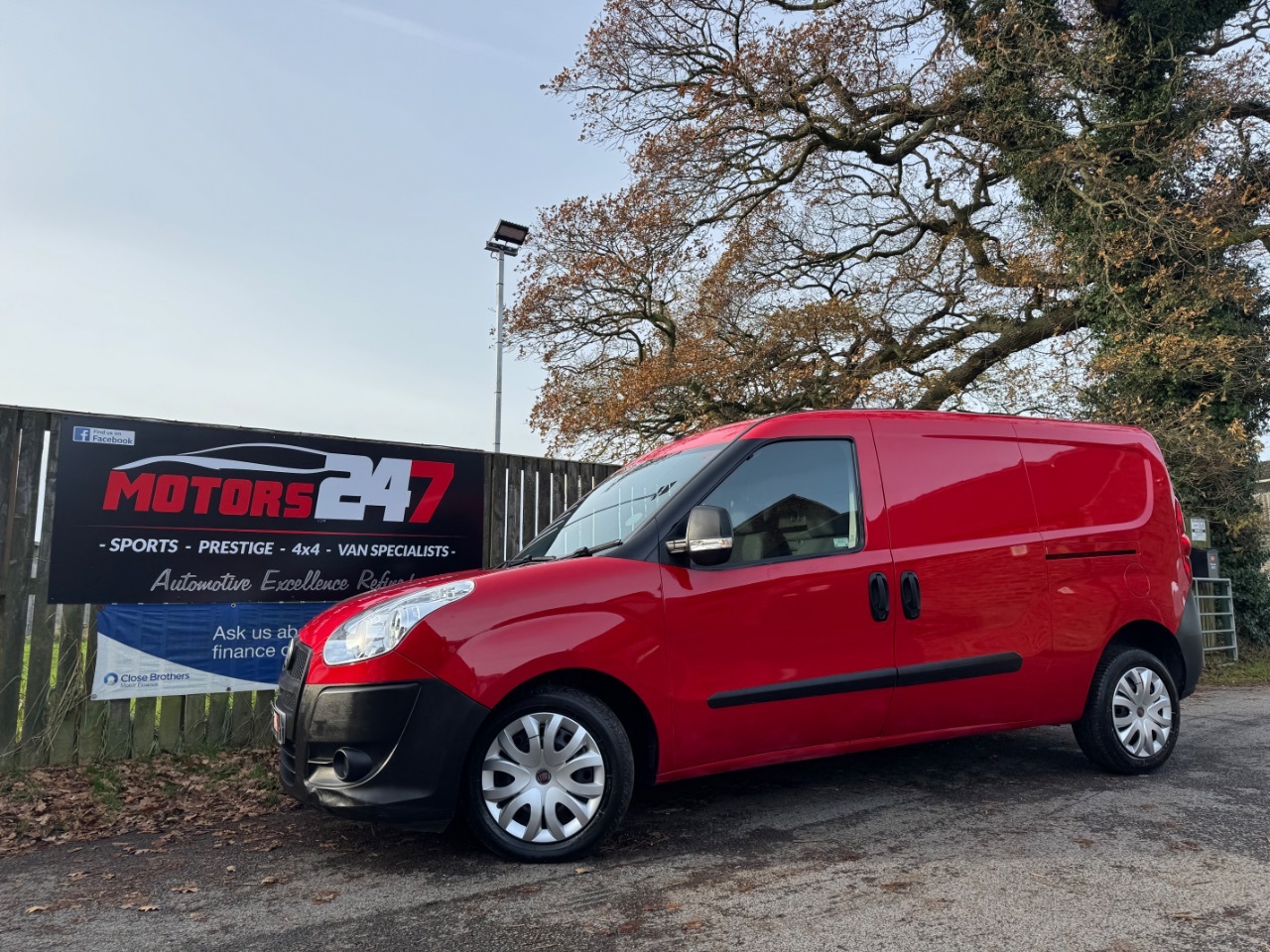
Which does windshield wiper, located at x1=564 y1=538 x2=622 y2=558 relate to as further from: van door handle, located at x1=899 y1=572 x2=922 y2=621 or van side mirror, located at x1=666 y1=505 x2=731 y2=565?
van door handle, located at x1=899 y1=572 x2=922 y2=621

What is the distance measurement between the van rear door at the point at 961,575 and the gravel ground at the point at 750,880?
0.58m

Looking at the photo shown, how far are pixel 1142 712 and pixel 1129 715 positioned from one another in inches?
4.4

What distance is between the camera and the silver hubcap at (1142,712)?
5457mm

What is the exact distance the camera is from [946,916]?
129 inches

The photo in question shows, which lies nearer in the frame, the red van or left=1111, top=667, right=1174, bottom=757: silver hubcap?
the red van

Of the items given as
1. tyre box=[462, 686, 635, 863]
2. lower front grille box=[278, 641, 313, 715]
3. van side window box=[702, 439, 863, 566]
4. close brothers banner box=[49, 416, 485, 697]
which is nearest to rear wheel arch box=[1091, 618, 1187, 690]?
van side window box=[702, 439, 863, 566]

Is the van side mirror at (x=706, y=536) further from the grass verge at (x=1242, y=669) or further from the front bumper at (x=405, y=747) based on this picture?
the grass verge at (x=1242, y=669)

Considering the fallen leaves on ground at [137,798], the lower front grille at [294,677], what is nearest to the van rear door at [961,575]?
the lower front grille at [294,677]

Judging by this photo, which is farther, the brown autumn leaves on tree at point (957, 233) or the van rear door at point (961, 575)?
the brown autumn leaves on tree at point (957, 233)

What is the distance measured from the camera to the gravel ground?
3.18 meters

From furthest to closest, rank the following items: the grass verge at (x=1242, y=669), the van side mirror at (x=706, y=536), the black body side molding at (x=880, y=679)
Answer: the grass verge at (x=1242, y=669) → the black body side molding at (x=880, y=679) → the van side mirror at (x=706, y=536)

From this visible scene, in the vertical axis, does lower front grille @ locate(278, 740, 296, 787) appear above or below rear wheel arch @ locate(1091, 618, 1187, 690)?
below

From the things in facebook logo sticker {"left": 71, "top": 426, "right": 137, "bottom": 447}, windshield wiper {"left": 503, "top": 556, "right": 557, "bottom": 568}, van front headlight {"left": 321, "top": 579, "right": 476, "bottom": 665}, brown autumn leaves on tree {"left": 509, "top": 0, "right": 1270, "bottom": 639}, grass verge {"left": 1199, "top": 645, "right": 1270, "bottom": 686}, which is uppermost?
brown autumn leaves on tree {"left": 509, "top": 0, "right": 1270, "bottom": 639}

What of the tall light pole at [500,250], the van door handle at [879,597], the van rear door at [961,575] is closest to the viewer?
the van door handle at [879,597]
